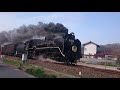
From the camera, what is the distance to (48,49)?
365 inches

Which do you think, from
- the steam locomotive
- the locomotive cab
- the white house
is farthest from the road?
the locomotive cab

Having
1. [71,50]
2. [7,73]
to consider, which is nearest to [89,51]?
[71,50]

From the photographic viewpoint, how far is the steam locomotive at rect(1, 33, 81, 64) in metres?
9.00

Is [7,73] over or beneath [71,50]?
beneath

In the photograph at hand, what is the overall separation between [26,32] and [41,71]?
1325 mm

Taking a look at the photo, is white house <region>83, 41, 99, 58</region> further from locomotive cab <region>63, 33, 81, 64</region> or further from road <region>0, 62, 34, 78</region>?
road <region>0, 62, 34, 78</region>

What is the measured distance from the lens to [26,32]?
802cm

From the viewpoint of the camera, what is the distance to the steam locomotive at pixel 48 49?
29.5ft

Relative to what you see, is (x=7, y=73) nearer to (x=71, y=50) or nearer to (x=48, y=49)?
(x=48, y=49)

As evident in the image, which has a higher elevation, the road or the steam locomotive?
the steam locomotive

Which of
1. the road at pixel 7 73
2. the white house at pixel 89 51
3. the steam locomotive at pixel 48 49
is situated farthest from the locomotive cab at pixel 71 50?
the road at pixel 7 73

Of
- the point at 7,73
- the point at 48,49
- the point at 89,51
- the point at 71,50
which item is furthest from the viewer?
the point at 71,50
